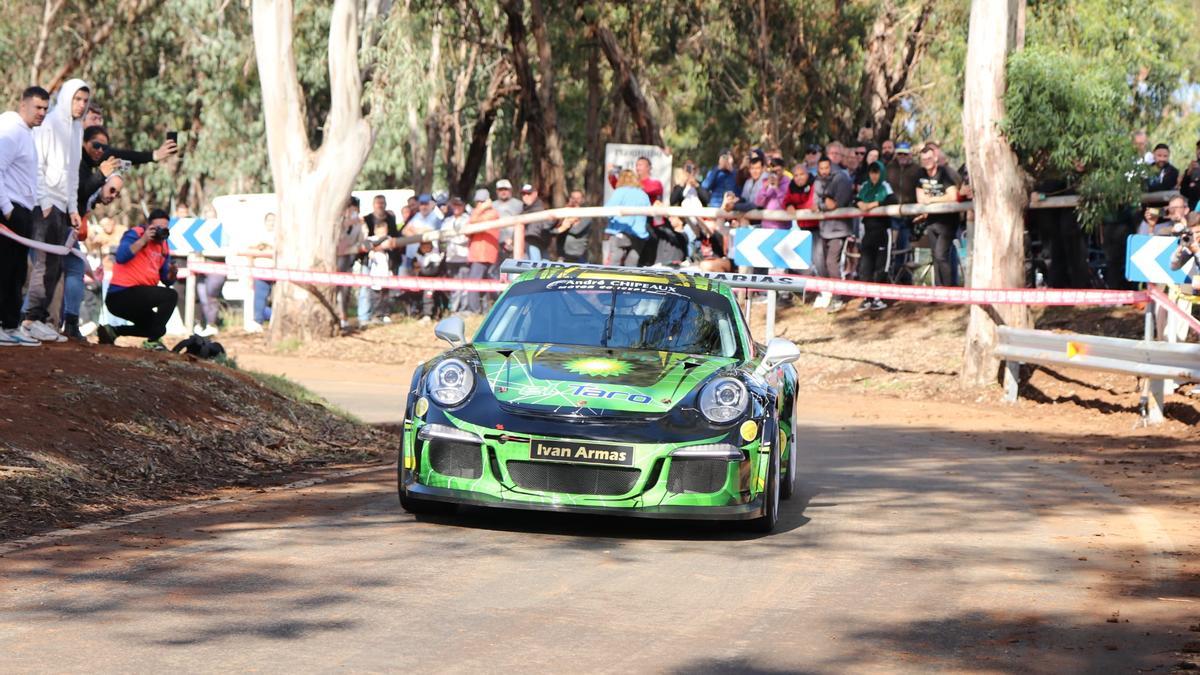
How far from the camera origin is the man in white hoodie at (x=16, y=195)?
1383 centimetres

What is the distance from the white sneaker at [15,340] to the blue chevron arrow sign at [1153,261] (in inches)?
427

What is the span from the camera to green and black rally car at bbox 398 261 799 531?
946cm

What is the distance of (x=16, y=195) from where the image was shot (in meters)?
14.0

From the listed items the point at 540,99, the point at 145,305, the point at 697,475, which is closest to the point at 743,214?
the point at 145,305

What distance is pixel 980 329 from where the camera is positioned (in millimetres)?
→ 21625

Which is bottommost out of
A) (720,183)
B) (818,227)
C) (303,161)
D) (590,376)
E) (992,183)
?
(590,376)

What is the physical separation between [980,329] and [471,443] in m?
13.2

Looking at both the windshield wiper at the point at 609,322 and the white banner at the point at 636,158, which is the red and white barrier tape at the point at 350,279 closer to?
the white banner at the point at 636,158

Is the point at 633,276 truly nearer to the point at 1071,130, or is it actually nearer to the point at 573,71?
the point at 1071,130

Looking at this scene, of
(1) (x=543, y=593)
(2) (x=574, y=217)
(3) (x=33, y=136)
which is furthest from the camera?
(2) (x=574, y=217)

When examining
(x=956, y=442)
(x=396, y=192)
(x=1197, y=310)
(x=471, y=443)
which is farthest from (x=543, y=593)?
(x=396, y=192)

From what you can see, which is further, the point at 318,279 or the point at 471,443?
the point at 318,279

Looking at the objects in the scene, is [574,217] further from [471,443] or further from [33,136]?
[471,443]

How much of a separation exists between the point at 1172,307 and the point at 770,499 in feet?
31.4
